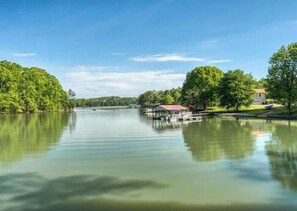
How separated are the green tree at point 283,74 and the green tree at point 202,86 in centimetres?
1955

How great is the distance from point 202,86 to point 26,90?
53710mm

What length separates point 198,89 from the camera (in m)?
85.4

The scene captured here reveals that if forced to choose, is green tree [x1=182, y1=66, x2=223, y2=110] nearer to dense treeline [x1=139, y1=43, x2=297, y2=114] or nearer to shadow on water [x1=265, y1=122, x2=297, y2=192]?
dense treeline [x1=139, y1=43, x2=297, y2=114]

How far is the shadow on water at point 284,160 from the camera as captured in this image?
13.4 metres

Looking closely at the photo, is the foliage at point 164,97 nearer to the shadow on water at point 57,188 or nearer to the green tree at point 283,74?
the green tree at point 283,74

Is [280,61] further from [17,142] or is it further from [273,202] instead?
[273,202]


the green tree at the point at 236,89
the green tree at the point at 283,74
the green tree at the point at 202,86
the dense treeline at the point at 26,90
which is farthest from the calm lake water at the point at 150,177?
the dense treeline at the point at 26,90

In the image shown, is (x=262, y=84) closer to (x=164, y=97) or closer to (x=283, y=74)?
(x=283, y=74)

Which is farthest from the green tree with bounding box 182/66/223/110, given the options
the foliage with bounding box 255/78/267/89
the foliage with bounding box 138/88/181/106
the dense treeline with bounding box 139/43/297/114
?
the foliage with bounding box 138/88/181/106

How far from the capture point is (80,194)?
11.9 m

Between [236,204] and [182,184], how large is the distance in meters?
3.05

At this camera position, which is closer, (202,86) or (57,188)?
(57,188)

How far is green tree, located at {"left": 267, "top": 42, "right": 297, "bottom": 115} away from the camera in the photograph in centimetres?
5491

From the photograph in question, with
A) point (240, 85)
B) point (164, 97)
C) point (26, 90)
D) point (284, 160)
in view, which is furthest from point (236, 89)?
point (164, 97)
